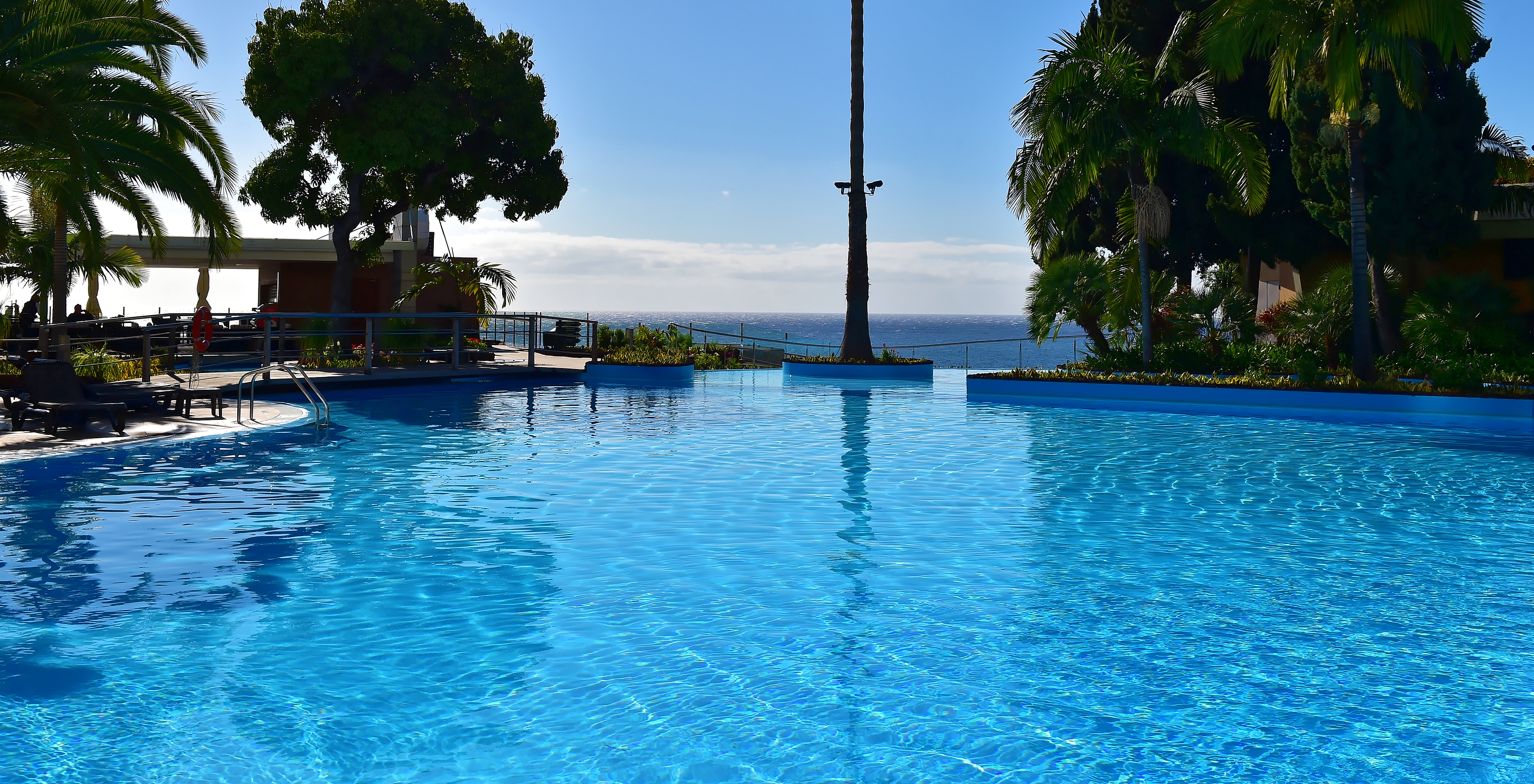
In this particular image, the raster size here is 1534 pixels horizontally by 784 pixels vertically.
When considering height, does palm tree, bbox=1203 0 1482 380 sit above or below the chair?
above

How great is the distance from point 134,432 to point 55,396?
972 mm

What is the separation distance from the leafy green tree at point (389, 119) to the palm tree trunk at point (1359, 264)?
58.7 feet

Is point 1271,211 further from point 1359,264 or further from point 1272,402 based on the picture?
point 1272,402

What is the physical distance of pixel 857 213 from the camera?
28906mm

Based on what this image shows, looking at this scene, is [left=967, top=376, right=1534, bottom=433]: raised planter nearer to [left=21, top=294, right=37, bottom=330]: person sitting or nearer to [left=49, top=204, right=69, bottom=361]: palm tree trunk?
[left=49, top=204, right=69, bottom=361]: palm tree trunk

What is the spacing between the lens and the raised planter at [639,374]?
23.9 meters

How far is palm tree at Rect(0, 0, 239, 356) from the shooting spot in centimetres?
1261

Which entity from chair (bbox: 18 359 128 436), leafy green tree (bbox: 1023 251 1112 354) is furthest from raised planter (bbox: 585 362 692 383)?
chair (bbox: 18 359 128 436)

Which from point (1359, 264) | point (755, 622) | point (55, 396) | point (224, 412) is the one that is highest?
point (1359, 264)

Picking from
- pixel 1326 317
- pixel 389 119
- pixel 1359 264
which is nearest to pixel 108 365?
pixel 389 119

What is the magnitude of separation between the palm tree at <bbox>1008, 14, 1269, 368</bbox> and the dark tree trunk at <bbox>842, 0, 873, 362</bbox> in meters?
7.61

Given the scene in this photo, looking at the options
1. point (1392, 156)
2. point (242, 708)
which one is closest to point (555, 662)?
point (242, 708)

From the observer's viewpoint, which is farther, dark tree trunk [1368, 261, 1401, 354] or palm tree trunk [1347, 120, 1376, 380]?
dark tree trunk [1368, 261, 1401, 354]

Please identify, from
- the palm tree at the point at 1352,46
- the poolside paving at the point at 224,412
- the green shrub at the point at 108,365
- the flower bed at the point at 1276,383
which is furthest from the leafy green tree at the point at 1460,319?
the green shrub at the point at 108,365
